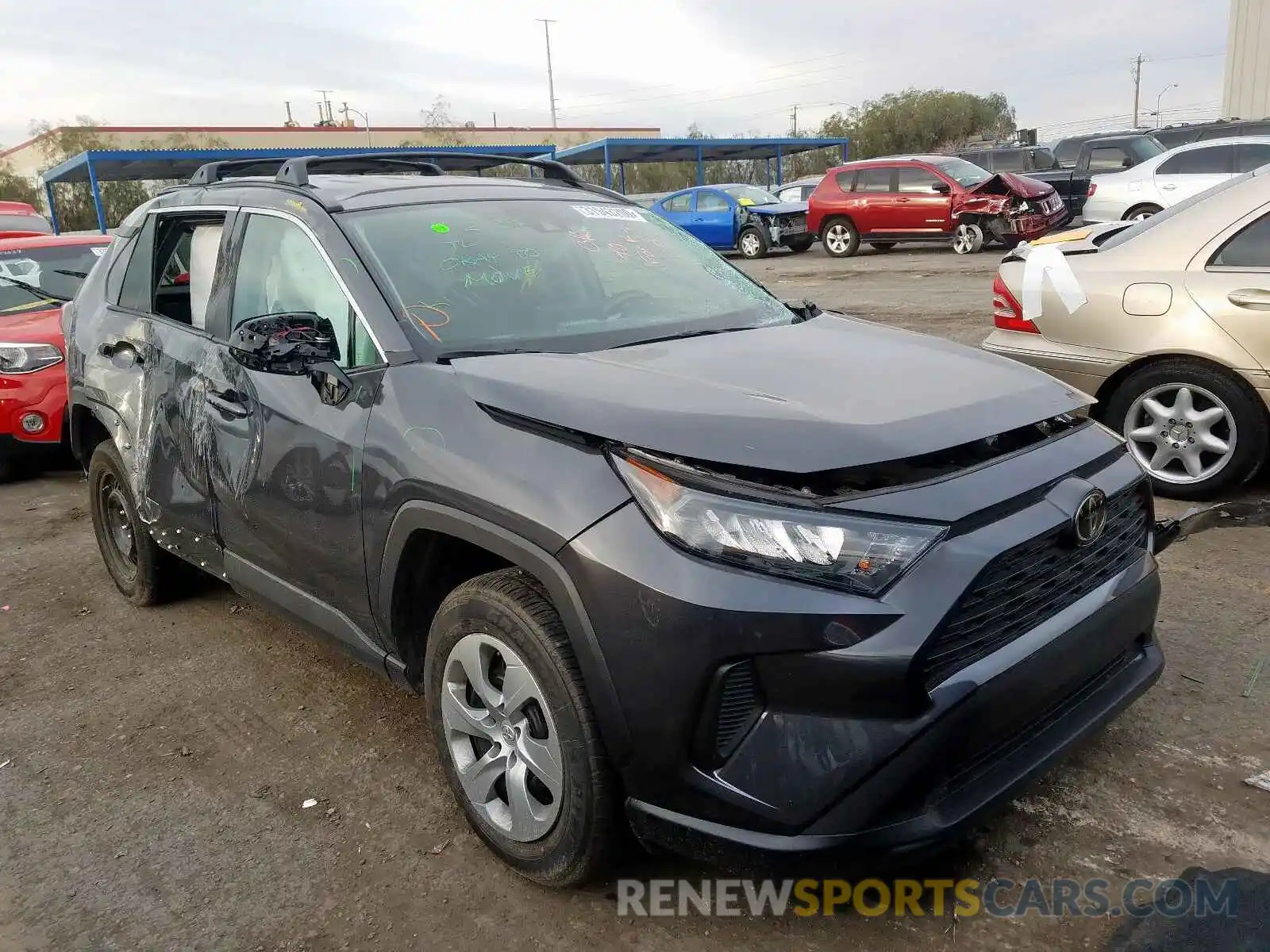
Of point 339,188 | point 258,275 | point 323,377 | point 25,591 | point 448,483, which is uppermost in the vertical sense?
point 339,188

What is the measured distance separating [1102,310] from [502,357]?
11.2ft

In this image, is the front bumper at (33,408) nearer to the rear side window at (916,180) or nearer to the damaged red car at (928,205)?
the damaged red car at (928,205)

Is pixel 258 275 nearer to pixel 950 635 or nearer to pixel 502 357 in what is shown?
pixel 502 357

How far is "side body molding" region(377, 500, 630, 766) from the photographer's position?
2068 mm

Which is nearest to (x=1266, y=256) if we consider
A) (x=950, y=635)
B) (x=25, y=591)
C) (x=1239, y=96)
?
(x=950, y=635)

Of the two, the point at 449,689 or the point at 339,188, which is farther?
the point at 339,188

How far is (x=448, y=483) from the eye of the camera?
2373 millimetres

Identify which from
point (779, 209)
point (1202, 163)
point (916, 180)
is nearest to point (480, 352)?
point (1202, 163)

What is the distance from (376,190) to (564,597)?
1843mm

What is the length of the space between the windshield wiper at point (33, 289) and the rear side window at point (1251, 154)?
1382 cm

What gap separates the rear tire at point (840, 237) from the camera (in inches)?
733

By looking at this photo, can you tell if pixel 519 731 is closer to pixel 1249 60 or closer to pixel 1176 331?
pixel 1176 331

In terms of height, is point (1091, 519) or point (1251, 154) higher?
point (1251, 154)

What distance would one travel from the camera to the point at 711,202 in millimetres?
20750
